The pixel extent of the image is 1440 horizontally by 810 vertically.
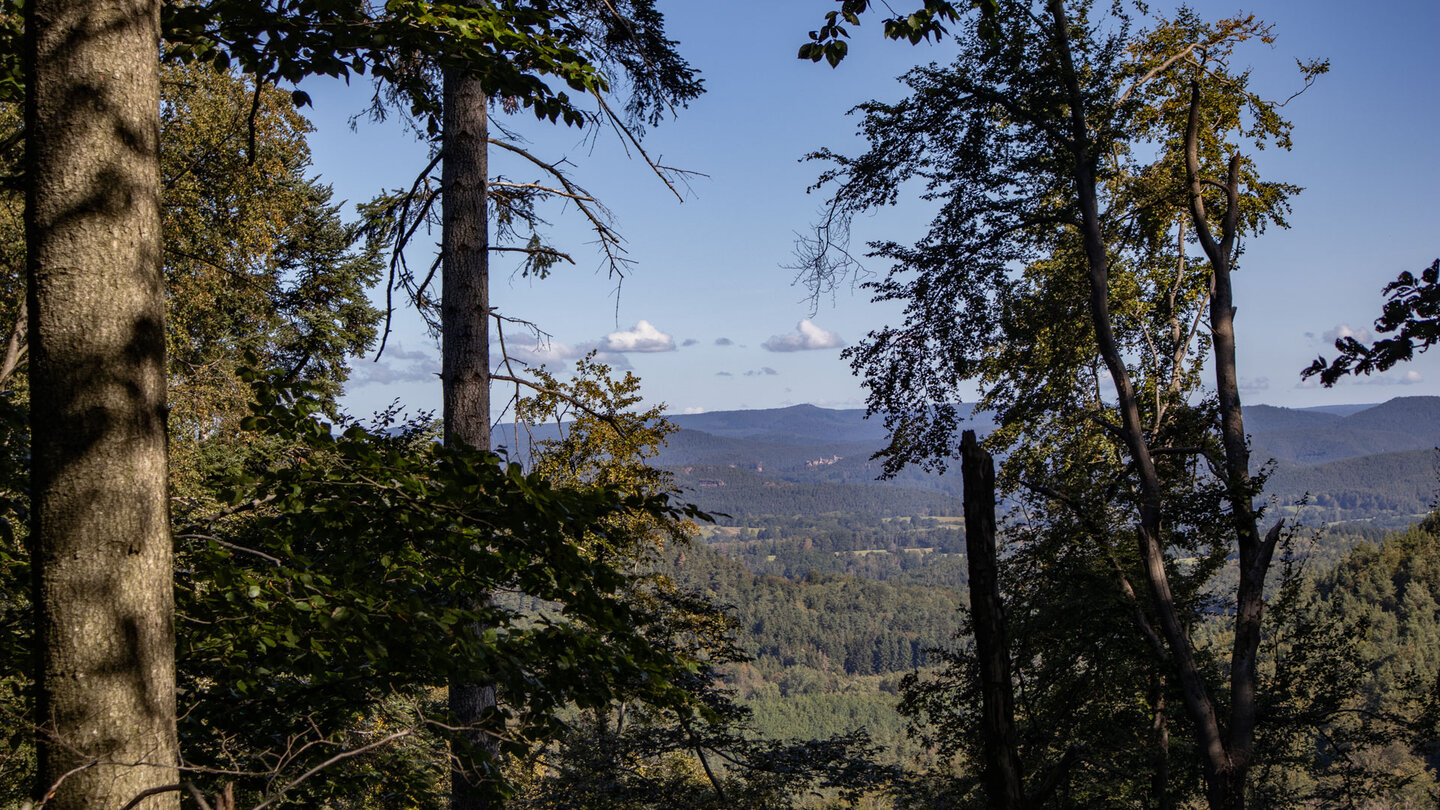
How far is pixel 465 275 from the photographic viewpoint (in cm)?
522

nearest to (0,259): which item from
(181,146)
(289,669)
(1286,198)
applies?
(181,146)

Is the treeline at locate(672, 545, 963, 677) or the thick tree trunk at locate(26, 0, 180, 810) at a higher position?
the thick tree trunk at locate(26, 0, 180, 810)

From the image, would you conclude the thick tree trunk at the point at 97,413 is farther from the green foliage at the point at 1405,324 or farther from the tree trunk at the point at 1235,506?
the tree trunk at the point at 1235,506

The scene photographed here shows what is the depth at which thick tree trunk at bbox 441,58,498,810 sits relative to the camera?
5.20 meters

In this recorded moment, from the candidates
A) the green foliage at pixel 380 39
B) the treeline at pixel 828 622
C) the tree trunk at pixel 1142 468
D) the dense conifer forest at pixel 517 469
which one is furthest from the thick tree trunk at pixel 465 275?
the treeline at pixel 828 622

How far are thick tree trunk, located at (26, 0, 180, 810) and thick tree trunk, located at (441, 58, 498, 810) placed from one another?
297 cm

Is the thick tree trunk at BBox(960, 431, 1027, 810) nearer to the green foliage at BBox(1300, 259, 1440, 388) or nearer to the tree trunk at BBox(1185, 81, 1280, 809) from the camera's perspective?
the green foliage at BBox(1300, 259, 1440, 388)

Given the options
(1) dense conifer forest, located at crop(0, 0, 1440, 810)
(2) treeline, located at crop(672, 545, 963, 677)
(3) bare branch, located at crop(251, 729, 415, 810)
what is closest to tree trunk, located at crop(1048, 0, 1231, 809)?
(1) dense conifer forest, located at crop(0, 0, 1440, 810)

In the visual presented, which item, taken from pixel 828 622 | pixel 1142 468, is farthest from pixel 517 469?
pixel 828 622

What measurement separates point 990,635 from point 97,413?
3598 millimetres

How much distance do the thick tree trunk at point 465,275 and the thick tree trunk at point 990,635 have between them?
3.02m

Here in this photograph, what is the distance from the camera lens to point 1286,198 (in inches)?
427

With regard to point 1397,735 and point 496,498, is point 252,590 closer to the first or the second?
point 496,498

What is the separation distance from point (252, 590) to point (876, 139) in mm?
7574
